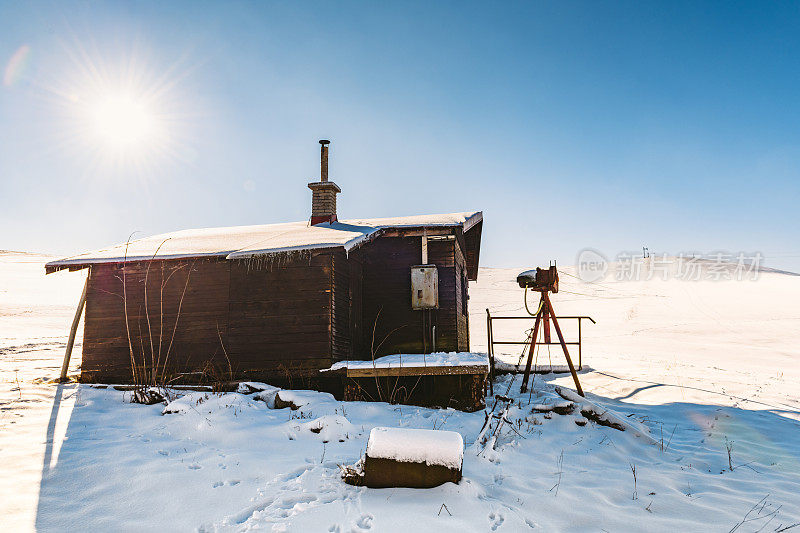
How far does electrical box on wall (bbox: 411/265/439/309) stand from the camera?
1167 centimetres

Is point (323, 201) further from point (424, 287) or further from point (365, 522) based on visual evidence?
point (365, 522)

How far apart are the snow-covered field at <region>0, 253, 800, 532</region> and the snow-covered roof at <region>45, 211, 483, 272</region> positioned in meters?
2.82

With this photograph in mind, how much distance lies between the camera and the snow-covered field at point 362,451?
379 centimetres

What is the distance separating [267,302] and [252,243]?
141 centimetres

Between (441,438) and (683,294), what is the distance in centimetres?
5205

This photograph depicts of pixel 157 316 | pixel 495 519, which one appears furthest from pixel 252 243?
pixel 495 519

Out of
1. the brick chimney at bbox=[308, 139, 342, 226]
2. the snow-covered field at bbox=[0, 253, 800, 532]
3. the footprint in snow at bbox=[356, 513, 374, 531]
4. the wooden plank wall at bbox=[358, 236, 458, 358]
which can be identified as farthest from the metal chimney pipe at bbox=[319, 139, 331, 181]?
the footprint in snow at bbox=[356, 513, 374, 531]

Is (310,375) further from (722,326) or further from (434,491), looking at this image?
(722,326)

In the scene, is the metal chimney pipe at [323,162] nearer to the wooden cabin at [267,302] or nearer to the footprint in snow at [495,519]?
the wooden cabin at [267,302]

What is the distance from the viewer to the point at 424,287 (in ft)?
38.5

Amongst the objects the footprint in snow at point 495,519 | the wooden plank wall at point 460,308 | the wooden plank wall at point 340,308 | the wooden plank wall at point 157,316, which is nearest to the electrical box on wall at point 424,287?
the wooden plank wall at point 460,308

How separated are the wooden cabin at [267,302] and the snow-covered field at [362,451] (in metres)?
1.49

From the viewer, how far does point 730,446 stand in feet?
21.5

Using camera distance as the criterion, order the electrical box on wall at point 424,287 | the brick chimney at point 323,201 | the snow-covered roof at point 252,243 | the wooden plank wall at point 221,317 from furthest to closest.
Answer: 1. the brick chimney at point 323,201
2. the electrical box on wall at point 424,287
3. the wooden plank wall at point 221,317
4. the snow-covered roof at point 252,243
